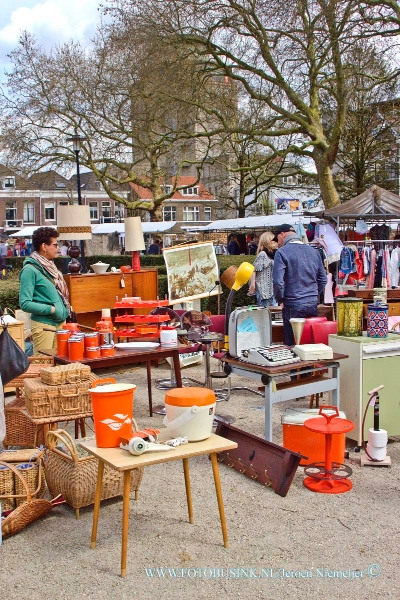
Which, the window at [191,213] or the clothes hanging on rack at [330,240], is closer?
the clothes hanging on rack at [330,240]

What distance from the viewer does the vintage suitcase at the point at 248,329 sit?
520 centimetres

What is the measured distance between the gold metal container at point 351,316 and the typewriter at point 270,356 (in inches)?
24.8

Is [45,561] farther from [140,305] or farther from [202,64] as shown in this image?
[202,64]

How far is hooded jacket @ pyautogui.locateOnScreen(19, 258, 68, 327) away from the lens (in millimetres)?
5715

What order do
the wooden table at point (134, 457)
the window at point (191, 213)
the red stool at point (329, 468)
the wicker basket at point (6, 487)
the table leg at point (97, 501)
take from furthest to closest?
the window at point (191, 213)
the red stool at point (329, 468)
the wicker basket at point (6, 487)
the table leg at point (97, 501)
the wooden table at point (134, 457)

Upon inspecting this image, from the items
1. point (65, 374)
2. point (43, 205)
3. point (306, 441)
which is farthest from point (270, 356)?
point (43, 205)

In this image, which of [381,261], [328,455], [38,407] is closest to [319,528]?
[328,455]

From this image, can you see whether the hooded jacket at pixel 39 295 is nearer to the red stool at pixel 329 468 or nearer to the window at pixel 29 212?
the red stool at pixel 329 468

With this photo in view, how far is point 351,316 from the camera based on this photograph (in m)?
5.37

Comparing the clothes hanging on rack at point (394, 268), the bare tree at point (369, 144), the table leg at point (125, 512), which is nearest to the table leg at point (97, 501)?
the table leg at point (125, 512)

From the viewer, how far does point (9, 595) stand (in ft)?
10.3

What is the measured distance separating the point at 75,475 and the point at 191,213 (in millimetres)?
62156

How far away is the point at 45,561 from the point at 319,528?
1.62m

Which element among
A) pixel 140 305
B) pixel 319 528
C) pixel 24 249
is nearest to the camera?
pixel 319 528
